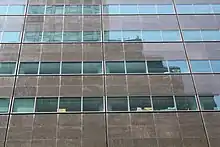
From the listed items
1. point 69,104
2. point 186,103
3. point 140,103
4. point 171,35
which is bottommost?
point 186,103

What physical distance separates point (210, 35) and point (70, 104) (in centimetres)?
1265

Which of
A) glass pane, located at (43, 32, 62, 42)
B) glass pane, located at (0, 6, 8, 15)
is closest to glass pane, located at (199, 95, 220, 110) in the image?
glass pane, located at (43, 32, 62, 42)

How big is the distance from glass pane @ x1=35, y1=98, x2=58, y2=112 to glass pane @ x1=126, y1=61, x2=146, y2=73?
19.3ft

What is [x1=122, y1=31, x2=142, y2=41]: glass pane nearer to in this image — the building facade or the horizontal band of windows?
the building facade

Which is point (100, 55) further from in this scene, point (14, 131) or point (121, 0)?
point (14, 131)

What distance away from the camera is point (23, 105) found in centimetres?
2245

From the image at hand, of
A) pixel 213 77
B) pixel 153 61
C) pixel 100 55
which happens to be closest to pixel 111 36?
pixel 100 55

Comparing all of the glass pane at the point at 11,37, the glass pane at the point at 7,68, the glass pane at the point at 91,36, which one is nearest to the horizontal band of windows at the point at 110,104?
the glass pane at the point at 7,68

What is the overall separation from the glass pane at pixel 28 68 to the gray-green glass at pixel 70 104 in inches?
133

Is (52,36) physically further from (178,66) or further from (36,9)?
(178,66)

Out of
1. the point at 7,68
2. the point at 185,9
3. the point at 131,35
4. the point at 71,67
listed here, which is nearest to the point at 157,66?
the point at 131,35

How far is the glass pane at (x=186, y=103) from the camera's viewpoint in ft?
73.8

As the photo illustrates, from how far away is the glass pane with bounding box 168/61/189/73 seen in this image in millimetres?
24406

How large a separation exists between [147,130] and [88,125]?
3.83 m
